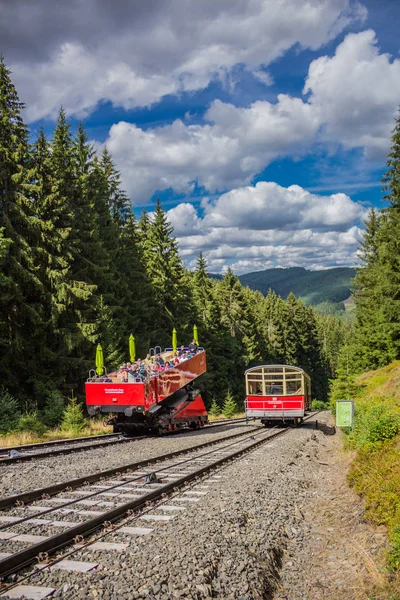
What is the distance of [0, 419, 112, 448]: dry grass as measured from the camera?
49.6 ft

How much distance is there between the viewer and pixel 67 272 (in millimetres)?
24656

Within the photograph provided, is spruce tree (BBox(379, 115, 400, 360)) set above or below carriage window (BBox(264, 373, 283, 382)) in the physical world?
above

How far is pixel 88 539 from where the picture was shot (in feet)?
19.4

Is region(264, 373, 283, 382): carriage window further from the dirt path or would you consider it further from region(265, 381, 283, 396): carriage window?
the dirt path

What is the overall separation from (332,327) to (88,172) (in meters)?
98.7

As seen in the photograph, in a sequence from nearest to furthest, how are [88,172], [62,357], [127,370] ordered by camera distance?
[127,370], [62,357], [88,172]

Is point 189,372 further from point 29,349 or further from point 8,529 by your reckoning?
point 8,529

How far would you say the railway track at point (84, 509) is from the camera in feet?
17.8

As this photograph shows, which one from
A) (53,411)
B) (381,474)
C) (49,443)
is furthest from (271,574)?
(53,411)

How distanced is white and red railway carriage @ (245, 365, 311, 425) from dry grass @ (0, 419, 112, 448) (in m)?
7.74

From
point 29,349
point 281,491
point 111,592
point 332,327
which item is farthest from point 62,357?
point 332,327

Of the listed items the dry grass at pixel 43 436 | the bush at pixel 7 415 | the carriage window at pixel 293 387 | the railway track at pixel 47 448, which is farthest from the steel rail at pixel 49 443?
the carriage window at pixel 293 387

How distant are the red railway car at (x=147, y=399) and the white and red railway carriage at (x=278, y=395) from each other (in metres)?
3.90

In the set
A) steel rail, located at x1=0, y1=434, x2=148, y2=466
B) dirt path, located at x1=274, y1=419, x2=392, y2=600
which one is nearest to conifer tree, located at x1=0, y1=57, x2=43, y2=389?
steel rail, located at x1=0, y1=434, x2=148, y2=466
